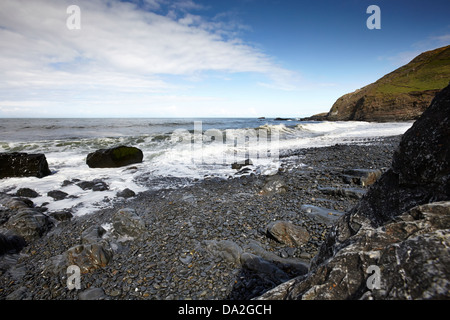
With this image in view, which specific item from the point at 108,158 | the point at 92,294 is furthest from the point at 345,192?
the point at 108,158

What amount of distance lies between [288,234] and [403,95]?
67548 mm

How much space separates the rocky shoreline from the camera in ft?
11.8

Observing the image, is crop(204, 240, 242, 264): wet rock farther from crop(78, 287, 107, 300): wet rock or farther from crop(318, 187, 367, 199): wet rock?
crop(318, 187, 367, 199): wet rock

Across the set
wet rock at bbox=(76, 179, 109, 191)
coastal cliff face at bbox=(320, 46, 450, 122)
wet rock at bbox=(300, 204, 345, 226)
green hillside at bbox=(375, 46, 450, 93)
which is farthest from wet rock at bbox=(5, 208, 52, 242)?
green hillside at bbox=(375, 46, 450, 93)

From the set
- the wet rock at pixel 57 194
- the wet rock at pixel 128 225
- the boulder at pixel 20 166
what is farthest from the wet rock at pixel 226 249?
the boulder at pixel 20 166

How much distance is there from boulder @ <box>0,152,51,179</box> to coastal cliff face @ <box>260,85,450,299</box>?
1245 cm

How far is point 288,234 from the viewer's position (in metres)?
4.64

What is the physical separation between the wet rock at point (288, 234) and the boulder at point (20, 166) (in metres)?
11.2

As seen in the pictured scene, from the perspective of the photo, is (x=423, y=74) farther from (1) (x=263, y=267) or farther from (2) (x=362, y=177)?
(1) (x=263, y=267)

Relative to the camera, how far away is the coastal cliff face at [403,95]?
5059 centimetres

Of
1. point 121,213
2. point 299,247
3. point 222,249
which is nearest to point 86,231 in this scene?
point 121,213

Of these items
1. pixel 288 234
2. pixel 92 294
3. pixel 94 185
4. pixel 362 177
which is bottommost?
pixel 92 294

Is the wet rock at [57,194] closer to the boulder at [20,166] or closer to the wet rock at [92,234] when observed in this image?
the boulder at [20,166]
